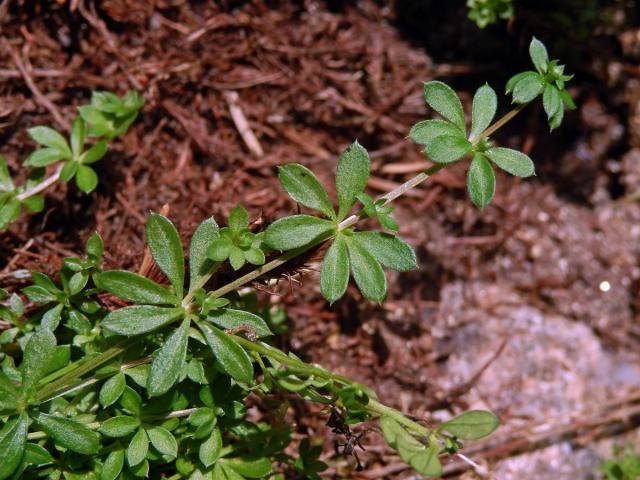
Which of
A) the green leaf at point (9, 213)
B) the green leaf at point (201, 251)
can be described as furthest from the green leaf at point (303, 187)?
the green leaf at point (9, 213)

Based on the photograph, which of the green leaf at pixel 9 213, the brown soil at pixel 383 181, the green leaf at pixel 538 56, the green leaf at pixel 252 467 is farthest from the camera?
the brown soil at pixel 383 181

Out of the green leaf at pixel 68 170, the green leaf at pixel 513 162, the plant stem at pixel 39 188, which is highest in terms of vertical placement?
the green leaf at pixel 513 162

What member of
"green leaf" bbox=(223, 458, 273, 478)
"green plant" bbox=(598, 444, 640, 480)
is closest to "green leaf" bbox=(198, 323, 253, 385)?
"green leaf" bbox=(223, 458, 273, 478)

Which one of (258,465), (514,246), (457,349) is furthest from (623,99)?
(258,465)

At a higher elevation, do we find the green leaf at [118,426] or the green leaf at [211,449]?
the green leaf at [118,426]

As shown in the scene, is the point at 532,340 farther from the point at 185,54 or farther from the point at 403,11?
the point at 185,54

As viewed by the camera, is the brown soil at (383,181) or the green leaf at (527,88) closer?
the green leaf at (527,88)

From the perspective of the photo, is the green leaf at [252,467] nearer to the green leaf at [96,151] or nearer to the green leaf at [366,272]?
the green leaf at [366,272]
